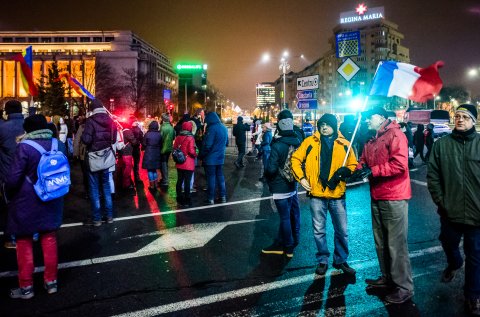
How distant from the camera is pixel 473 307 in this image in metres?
4.04

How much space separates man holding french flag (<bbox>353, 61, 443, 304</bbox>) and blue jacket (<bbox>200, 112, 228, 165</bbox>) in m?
4.95

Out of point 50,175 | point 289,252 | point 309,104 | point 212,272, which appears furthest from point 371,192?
point 309,104

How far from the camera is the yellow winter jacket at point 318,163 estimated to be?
5141 millimetres

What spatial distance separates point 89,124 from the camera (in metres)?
7.55

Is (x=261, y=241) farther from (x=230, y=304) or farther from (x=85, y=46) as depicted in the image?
(x=85, y=46)

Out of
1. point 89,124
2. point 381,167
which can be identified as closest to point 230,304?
point 381,167

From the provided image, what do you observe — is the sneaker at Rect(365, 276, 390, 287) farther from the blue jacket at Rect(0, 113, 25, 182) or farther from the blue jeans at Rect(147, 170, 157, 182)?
the blue jeans at Rect(147, 170, 157, 182)

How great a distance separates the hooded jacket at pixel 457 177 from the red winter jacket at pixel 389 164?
Answer: 0.30m

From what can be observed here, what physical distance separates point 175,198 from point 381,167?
22.5 feet

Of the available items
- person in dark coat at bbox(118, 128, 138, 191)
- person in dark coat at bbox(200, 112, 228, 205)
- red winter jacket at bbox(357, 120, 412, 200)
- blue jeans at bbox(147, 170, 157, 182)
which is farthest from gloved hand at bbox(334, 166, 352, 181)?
blue jeans at bbox(147, 170, 157, 182)

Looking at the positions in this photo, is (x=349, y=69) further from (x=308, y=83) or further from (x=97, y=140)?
(x=97, y=140)

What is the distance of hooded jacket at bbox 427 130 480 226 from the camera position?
4168mm

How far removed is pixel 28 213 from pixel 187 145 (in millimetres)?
4930

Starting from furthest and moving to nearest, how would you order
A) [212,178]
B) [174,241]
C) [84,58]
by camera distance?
[84,58]
[212,178]
[174,241]
